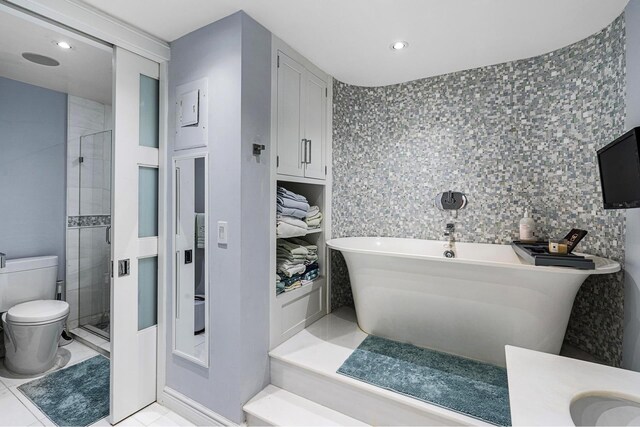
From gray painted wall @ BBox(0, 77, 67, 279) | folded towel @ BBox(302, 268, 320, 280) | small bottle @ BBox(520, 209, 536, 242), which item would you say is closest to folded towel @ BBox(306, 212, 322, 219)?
folded towel @ BBox(302, 268, 320, 280)

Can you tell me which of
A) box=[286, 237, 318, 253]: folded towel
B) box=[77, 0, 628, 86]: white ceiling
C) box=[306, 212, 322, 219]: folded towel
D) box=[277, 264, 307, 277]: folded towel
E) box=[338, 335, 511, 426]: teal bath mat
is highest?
box=[77, 0, 628, 86]: white ceiling

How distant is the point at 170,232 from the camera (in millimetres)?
1975

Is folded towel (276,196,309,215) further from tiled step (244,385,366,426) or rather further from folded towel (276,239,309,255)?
tiled step (244,385,366,426)

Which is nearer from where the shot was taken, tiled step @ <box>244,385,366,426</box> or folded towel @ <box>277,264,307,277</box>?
tiled step @ <box>244,385,366,426</box>

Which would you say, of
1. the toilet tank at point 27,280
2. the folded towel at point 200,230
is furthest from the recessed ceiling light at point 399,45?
the toilet tank at point 27,280

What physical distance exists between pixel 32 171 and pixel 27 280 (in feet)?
3.01

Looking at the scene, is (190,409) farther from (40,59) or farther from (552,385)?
(40,59)

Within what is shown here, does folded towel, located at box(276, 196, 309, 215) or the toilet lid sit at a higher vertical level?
folded towel, located at box(276, 196, 309, 215)

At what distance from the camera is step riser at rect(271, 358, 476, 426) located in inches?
60.2

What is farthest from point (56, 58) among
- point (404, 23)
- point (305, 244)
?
point (404, 23)

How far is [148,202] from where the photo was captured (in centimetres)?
197

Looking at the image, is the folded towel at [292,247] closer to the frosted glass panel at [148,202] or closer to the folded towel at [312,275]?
the folded towel at [312,275]

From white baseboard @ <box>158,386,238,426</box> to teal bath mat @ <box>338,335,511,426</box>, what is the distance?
777 millimetres

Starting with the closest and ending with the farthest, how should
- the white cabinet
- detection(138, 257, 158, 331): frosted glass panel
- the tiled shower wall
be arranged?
detection(138, 257, 158, 331): frosted glass panel
the white cabinet
the tiled shower wall
